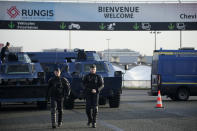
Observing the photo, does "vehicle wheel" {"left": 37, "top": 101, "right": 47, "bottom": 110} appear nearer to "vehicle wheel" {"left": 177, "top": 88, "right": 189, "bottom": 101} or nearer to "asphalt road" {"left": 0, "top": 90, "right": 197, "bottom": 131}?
"asphalt road" {"left": 0, "top": 90, "right": 197, "bottom": 131}

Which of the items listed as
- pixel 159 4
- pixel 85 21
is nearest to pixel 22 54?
pixel 85 21

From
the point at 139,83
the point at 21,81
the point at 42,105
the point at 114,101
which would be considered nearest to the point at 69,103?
the point at 42,105

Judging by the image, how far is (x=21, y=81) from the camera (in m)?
21.0

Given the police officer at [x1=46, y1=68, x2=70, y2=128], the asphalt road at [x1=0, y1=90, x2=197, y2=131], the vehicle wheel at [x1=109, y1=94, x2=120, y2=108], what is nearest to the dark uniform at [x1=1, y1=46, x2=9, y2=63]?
the vehicle wheel at [x1=109, y1=94, x2=120, y2=108]

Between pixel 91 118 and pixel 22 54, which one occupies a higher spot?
pixel 22 54

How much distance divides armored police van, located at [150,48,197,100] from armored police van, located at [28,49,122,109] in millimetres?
3551

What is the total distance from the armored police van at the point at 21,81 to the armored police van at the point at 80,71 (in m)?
1.24

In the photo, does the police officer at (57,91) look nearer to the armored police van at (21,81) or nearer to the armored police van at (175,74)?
the armored police van at (21,81)

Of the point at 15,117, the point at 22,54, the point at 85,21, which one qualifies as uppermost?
the point at 85,21

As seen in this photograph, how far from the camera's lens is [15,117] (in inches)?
697

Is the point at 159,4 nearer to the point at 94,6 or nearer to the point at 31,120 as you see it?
the point at 94,6

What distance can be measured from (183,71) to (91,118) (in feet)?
42.9

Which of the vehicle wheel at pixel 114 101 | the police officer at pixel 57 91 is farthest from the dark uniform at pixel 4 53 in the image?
the police officer at pixel 57 91

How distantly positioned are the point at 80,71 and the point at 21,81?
2.81 metres
